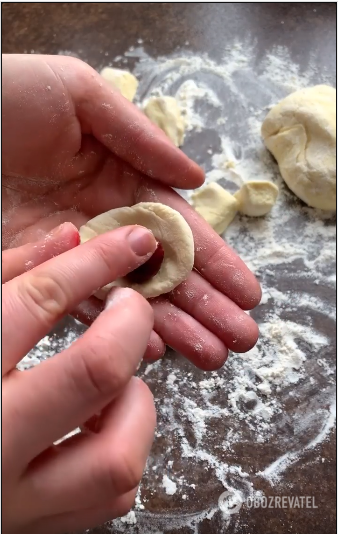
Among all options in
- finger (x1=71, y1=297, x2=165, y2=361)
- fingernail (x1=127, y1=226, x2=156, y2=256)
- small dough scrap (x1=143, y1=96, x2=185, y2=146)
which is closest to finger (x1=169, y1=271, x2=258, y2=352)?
finger (x1=71, y1=297, x2=165, y2=361)

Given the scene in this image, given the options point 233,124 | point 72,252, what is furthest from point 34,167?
point 233,124

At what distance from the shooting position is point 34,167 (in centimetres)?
113

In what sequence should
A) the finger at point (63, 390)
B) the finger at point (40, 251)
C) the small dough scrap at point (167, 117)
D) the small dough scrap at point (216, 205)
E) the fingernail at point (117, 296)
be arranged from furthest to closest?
the small dough scrap at point (167, 117) < the small dough scrap at point (216, 205) < the finger at point (40, 251) < the fingernail at point (117, 296) < the finger at point (63, 390)

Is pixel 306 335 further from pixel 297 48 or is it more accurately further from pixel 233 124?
pixel 297 48

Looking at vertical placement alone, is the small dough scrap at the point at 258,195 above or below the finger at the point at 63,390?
below

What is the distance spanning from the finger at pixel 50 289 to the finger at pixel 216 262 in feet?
1.18

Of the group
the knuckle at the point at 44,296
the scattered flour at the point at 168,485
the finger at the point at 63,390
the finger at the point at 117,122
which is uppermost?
the finger at the point at 117,122

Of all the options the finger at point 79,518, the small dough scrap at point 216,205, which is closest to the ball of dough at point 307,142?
the small dough scrap at point 216,205

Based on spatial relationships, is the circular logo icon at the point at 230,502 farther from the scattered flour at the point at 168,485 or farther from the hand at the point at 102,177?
the hand at the point at 102,177

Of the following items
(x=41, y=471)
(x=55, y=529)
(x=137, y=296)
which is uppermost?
(x=137, y=296)

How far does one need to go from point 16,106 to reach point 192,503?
0.96m

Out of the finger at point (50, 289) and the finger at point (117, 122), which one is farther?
the finger at point (117, 122)

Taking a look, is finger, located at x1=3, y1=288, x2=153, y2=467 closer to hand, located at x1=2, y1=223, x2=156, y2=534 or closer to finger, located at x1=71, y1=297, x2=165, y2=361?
hand, located at x1=2, y1=223, x2=156, y2=534

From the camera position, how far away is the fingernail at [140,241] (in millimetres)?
812
